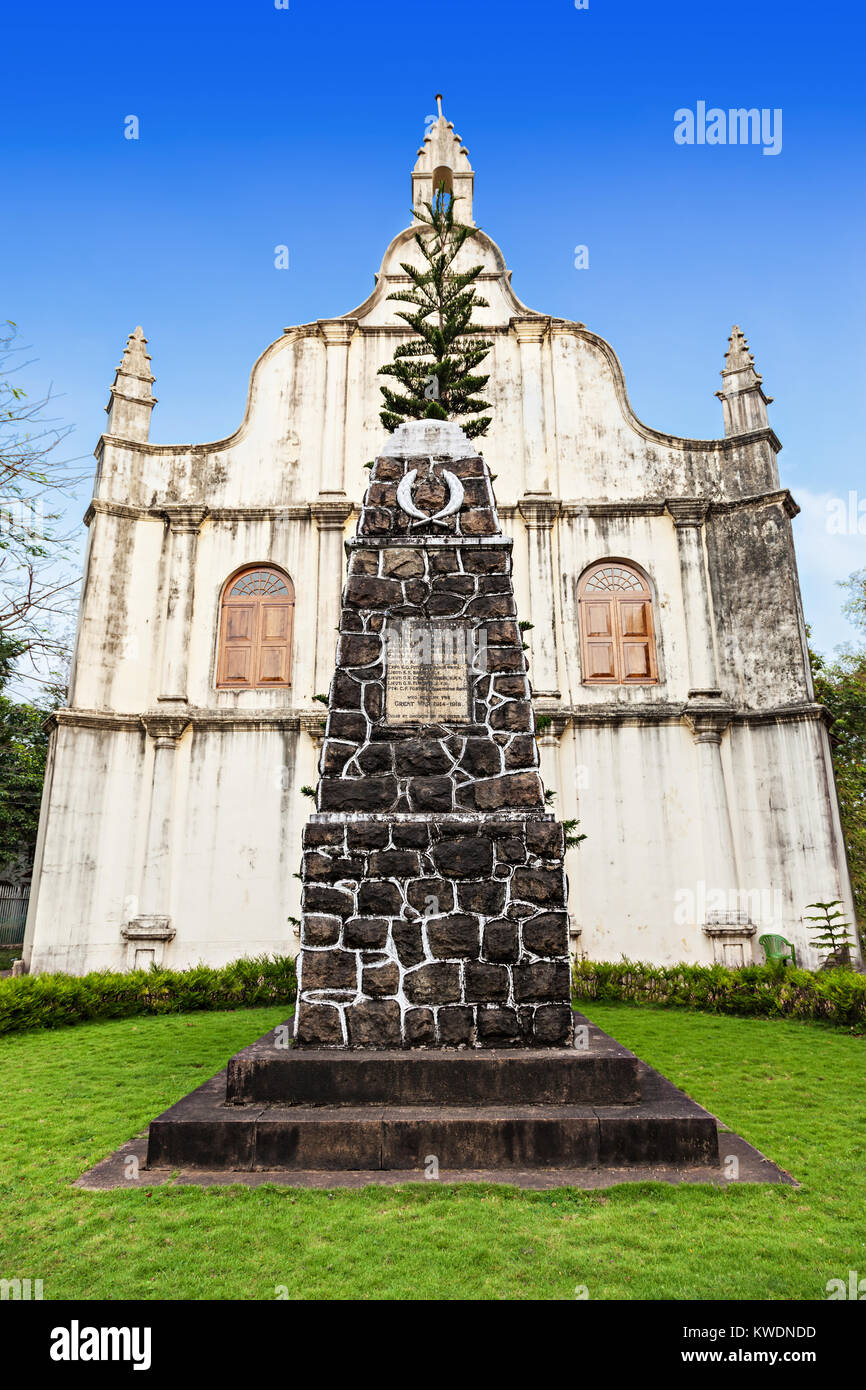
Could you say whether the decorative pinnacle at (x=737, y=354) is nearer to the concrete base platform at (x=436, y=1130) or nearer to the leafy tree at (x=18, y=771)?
the concrete base platform at (x=436, y=1130)

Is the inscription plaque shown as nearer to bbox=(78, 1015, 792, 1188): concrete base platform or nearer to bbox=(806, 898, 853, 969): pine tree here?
bbox=(78, 1015, 792, 1188): concrete base platform

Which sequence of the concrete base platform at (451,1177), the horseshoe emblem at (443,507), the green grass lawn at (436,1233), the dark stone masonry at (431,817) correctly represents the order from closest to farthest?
the green grass lawn at (436,1233), the concrete base platform at (451,1177), the dark stone masonry at (431,817), the horseshoe emblem at (443,507)

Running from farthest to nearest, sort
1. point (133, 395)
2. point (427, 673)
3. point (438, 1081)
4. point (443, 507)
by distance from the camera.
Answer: point (133, 395) → point (443, 507) → point (427, 673) → point (438, 1081)

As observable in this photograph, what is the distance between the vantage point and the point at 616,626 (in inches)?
610

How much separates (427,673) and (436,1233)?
3851mm

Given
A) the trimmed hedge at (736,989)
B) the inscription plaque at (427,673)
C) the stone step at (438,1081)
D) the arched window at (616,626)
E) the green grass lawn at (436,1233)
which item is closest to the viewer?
the green grass lawn at (436,1233)

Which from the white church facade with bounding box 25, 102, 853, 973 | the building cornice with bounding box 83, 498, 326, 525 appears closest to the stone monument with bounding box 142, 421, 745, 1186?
the white church facade with bounding box 25, 102, 853, 973

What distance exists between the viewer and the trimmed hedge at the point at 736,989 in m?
11.4

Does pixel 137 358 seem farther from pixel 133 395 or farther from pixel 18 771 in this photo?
→ pixel 18 771

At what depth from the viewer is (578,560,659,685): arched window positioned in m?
15.3

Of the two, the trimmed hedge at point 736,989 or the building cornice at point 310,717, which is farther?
the building cornice at point 310,717

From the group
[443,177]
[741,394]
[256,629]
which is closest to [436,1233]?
[256,629]

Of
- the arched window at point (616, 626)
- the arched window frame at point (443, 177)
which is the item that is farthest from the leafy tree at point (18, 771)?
the arched window frame at point (443, 177)

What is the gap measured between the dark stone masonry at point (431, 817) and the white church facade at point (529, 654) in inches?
310
